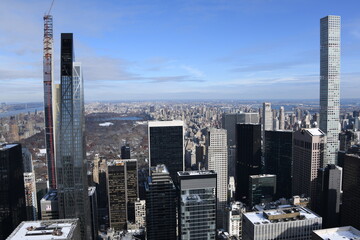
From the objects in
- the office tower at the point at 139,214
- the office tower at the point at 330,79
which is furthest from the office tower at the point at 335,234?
the office tower at the point at 330,79

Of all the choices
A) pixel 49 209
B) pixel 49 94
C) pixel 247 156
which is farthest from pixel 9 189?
pixel 247 156

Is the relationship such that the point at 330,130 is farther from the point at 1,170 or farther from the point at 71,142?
the point at 1,170

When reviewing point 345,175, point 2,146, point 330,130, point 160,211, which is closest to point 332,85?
point 330,130

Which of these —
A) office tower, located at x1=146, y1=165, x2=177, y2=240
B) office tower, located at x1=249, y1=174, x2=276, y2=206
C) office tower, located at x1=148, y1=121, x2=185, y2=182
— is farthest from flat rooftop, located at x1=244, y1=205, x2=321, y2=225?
office tower, located at x1=148, y1=121, x2=185, y2=182

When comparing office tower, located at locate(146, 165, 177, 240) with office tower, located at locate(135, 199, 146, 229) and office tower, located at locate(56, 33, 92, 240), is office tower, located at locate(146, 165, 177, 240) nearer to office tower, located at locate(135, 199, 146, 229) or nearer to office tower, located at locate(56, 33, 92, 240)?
office tower, located at locate(56, 33, 92, 240)

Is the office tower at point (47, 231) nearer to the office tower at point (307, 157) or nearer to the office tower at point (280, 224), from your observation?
the office tower at point (280, 224)

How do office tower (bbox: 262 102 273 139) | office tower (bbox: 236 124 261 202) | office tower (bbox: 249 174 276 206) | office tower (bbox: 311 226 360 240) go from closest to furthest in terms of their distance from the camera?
office tower (bbox: 311 226 360 240) → office tower (bbox: 249 174 276 206) → office tower (bbox: 236 124 261 202) → office tower (bbox: 262 102 273 139)

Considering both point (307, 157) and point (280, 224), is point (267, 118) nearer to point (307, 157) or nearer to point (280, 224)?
point (307, 157)
